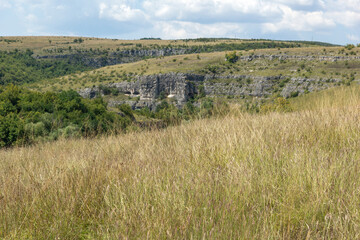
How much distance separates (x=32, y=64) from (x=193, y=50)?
9398cm

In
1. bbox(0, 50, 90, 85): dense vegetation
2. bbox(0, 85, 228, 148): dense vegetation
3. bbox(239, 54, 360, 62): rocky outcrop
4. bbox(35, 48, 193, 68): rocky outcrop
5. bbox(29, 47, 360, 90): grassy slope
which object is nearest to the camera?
bbox(0, 85, 228, 148): dense vegetation

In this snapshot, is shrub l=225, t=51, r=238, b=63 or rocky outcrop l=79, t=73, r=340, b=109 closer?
rocky outcrop l=79, t=73, r=340, b=109

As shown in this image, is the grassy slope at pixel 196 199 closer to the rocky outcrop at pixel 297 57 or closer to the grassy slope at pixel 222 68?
the grassy slope at pixel 222 68

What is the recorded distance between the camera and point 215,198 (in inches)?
90.2

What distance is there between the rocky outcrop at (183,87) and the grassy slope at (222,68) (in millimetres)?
4265

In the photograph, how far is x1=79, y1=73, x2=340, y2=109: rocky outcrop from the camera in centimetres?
11719

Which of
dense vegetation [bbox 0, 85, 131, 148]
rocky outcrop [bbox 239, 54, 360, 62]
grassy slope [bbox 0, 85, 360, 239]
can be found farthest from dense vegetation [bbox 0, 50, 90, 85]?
grassy slope [bbox 0, 85, 360, 239]

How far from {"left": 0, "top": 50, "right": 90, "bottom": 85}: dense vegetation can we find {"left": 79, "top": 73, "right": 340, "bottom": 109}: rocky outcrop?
3604cm

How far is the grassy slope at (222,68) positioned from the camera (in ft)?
350

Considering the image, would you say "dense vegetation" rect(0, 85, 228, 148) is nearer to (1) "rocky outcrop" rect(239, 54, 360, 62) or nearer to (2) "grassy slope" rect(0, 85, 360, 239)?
(2) "grassy slope" rect(0, 85, 360, 239)

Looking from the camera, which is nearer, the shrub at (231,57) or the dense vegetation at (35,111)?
the dense vegetation at (35,111)

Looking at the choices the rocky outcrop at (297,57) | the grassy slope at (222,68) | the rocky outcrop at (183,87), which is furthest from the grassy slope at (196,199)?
the rocky outcrop at (297,57)

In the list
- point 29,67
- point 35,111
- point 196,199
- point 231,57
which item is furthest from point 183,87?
point 196,199

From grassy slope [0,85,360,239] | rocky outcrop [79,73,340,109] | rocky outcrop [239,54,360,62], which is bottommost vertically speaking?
rocky outcrop [79,73,340,109]
